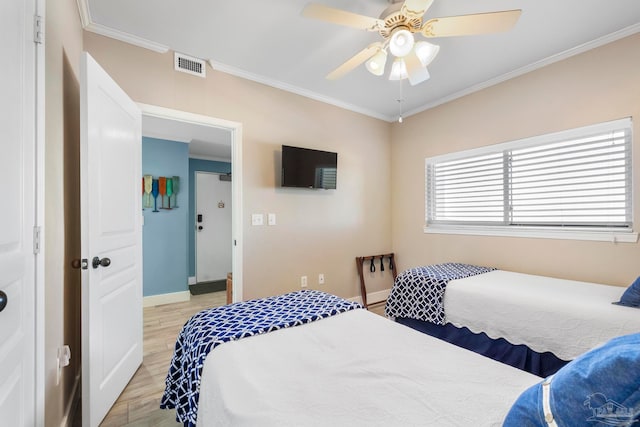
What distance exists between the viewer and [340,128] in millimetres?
3504

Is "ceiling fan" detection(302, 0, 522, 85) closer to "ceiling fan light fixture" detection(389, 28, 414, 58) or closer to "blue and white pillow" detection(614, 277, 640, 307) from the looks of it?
"ceiling fan light fixture" detection(389, 28, 414, 58)

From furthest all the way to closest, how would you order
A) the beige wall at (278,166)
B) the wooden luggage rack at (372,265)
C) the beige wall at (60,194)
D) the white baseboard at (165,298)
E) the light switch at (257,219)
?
the white baseboard at (165,298) < the wooden luggage rack at (372,265) < the light switch at (257,219) < the beige wall at (278,166) < the beige wall at (60,194)

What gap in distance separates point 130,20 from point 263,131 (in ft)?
4.23

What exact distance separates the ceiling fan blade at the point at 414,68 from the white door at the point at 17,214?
1913 millimetres

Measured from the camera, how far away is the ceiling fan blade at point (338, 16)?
148 cm

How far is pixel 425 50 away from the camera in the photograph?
184 cm

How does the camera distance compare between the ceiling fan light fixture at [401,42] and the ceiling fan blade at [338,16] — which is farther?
the ceiling fan light fixture at [401,42]

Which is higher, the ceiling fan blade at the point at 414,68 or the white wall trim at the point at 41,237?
the ceiling fan blade at the point at 414,68

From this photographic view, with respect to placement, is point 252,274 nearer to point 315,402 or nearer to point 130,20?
point 315,402

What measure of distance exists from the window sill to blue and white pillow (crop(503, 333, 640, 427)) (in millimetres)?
2362

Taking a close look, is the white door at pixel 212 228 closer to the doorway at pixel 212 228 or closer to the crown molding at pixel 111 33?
the doorway at pixel 212 228

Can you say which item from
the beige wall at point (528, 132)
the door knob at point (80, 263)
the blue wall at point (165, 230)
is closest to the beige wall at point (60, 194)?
the door knob at point (80, 263)

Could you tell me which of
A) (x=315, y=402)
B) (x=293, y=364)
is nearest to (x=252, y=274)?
(x=293, y=364)

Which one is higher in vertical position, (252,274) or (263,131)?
(263,131)
